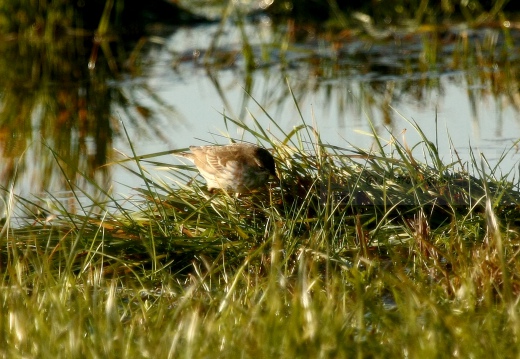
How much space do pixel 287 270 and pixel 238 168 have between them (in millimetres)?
998

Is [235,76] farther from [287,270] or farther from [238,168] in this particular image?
[287,270]

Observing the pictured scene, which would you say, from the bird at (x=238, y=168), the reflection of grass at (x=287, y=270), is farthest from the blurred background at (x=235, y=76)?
the reflection of grass at (x=287, y=270)

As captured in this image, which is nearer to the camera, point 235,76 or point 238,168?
point 238,168

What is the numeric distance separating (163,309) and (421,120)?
5240 mm

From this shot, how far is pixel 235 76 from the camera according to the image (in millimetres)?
11922

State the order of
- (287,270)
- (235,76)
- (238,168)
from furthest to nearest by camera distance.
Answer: (235,76), (238,168), (287,270)

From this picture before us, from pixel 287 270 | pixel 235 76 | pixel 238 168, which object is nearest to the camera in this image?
pixel 287 270

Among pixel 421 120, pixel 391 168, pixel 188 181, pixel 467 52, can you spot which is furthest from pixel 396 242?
pixel 467 52

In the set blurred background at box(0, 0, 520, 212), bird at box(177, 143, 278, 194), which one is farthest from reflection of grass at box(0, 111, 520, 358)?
blurred background at box(0, 0, 520, 212)

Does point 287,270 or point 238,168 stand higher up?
point 238,168

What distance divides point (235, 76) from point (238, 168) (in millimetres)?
6277

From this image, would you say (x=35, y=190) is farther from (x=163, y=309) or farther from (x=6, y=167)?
(x=163, y=309)

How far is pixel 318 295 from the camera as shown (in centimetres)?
377

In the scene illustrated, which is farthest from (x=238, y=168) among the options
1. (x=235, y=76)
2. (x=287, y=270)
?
(x=235, y=76)
